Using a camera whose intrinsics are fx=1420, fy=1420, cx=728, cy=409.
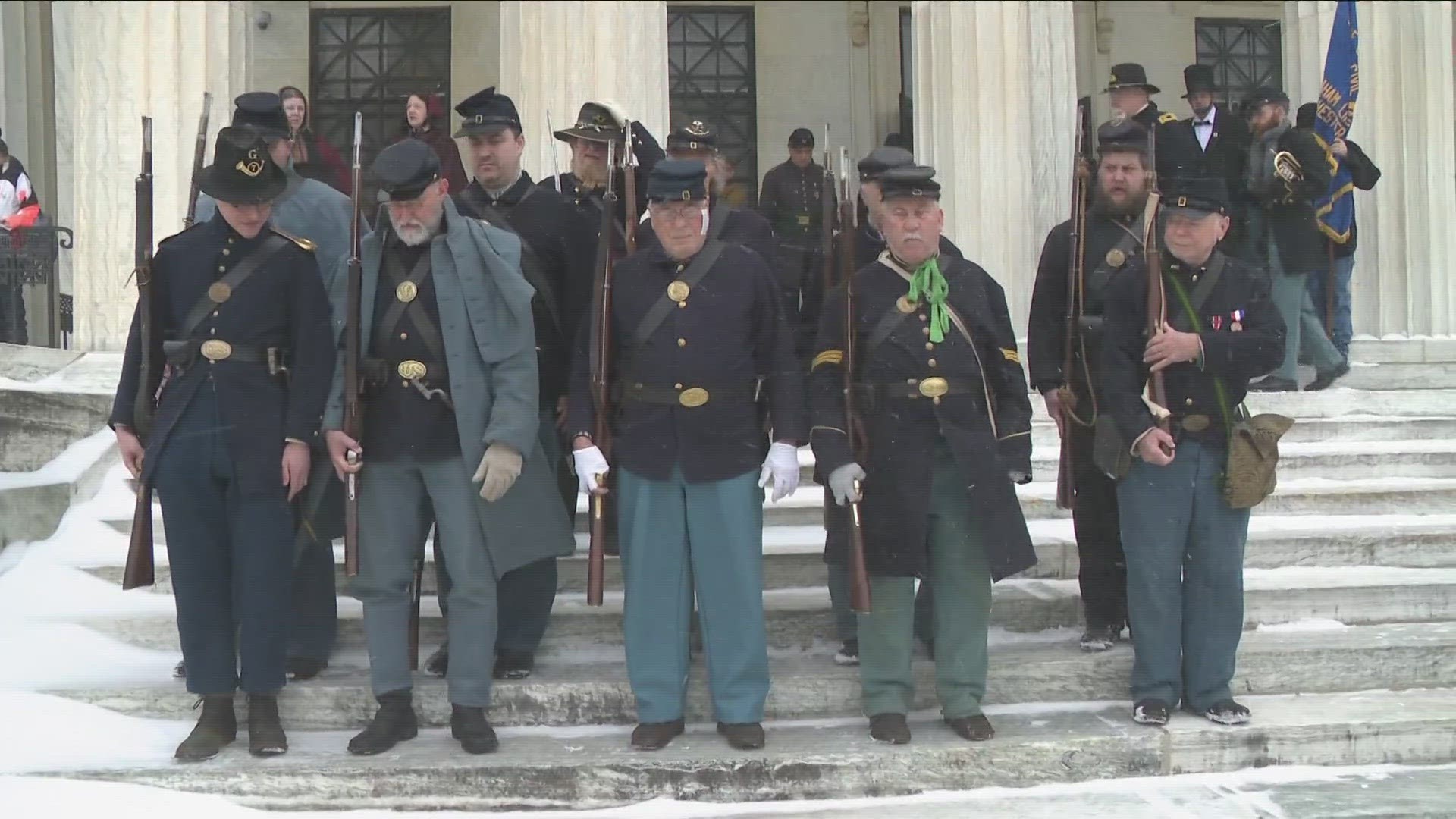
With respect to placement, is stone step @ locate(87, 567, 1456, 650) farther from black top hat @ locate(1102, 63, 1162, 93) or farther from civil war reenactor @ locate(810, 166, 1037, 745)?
black top hat @ locate(1102, 63, 1162, 93)

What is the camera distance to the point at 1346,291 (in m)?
9.38

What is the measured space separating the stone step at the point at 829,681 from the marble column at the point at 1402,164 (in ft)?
15.9

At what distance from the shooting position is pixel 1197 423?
519 centimetres

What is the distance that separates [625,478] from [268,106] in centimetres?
204

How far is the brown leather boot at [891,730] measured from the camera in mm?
5023

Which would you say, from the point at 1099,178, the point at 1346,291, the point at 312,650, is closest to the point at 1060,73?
the point at 1346,291

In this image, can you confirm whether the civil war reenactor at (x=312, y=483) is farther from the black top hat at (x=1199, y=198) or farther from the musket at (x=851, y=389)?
the black top hat at (x=1199, y=198)

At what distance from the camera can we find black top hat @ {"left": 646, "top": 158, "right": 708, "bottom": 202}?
5004 millimetres

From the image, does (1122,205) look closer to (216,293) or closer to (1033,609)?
(1033,609)

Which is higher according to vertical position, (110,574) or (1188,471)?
(1188,471)

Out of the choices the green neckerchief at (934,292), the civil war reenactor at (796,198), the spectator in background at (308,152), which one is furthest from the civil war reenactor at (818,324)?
the civil war reenactor at (796,198)

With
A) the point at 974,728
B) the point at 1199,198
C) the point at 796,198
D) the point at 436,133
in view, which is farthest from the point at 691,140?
the point at 796,198

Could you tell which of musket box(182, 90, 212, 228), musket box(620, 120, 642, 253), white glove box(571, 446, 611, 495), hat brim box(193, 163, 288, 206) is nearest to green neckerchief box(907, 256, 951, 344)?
musket box(620, 120, 642, 253)

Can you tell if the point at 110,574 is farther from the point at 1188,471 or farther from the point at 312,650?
the point at 1188,471
